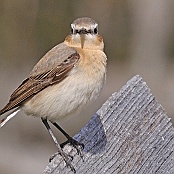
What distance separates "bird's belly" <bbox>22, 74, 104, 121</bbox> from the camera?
526 cm

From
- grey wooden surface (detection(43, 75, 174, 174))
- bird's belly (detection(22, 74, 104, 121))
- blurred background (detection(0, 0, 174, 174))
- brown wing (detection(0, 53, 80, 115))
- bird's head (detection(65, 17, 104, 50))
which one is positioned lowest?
grey wooden surface (detection(43, 75, 174, 174))

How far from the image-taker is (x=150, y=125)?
187 inches

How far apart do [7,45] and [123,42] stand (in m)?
1.61

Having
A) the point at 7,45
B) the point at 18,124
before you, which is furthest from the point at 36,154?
the point at 7,45

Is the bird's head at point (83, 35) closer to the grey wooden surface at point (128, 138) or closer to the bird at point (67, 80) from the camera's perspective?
the bird at point (67, 80)

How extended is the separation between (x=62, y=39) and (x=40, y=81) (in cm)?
492

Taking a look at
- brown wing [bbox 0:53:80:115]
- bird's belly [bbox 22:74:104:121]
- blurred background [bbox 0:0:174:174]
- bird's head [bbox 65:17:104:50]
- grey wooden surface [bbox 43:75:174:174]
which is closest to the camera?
grey wooden surface [bbox 43:75:174:174]

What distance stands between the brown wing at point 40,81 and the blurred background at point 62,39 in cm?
383

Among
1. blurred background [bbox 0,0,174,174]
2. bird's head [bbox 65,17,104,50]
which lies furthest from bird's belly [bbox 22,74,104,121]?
blurred background [bbox 0,0,174,174]

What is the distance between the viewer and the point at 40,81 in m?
5.53

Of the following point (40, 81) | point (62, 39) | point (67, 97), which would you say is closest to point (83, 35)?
point (40, 81)

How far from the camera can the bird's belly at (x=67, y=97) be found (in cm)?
526

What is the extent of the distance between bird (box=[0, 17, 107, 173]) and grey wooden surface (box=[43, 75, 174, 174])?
1.59ft

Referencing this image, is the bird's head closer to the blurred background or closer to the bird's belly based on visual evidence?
the bird's belly
